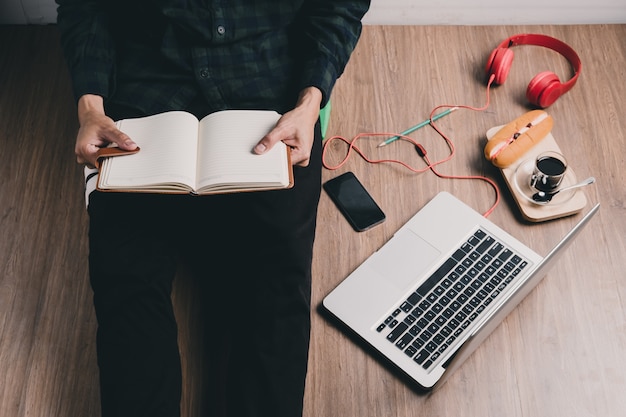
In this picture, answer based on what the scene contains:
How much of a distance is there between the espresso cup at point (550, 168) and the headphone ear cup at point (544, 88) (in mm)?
232

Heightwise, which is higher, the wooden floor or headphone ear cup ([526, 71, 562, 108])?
headphone ear cup ([526, 71, 562, 108])

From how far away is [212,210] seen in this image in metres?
1.26

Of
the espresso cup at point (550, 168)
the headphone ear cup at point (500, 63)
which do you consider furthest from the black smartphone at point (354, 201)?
the headphone ear cup at point (500, 63)

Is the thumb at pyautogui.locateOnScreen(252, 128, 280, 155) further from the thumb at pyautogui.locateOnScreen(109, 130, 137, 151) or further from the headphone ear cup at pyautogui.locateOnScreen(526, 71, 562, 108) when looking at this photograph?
the headphone ear cup at pyautogui.locateOnScreen(526, 71, 562, 108)

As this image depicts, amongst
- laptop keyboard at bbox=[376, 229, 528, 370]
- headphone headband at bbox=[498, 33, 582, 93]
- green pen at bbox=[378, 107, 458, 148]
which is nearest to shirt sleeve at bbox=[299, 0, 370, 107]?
green pen at bbox=[378, 107, 458, 148]

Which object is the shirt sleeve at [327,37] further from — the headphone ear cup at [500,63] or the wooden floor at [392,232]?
the headphone ear cup at [500,63]

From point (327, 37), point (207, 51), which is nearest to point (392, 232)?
point (327, 37)

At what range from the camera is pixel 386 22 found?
181 centimetres

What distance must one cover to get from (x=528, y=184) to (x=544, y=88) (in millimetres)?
275

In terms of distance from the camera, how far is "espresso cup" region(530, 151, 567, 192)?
1378mm

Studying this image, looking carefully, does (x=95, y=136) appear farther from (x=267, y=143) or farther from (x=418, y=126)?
(x=418, y=126)

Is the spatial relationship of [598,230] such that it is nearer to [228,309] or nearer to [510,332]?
[510,332]

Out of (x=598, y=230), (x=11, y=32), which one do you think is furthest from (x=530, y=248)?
(x=11, y=32)

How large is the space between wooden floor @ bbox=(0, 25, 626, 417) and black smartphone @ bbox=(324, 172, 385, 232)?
2cm
